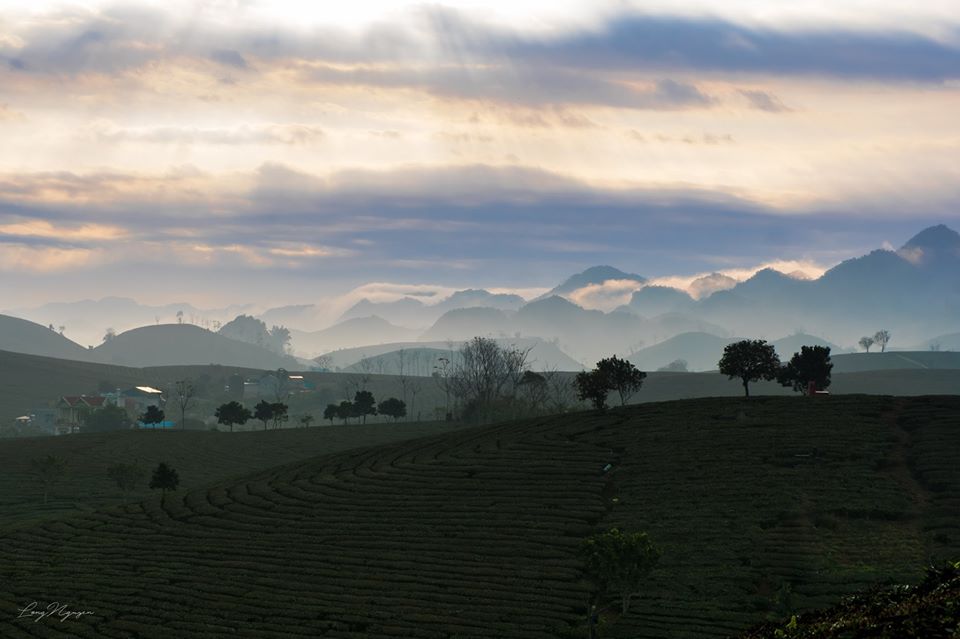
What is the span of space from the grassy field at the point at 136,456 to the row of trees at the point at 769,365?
7334 centimetres

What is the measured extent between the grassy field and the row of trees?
73343mm

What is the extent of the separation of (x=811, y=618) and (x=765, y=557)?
190 feet

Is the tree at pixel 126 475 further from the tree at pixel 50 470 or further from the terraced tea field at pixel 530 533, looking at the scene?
the terraced tea field at pixel 530 533

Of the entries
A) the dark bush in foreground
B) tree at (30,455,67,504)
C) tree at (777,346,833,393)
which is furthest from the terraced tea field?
the dark bush in foreground

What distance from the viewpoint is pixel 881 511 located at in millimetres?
84750

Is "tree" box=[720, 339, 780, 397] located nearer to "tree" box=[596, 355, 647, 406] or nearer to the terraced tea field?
"tree" box=[596, 355, 647, 406]

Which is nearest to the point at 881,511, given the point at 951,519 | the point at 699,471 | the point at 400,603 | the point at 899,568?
the point at 951,519

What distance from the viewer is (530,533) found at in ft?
283

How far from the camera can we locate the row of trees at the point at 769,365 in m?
142

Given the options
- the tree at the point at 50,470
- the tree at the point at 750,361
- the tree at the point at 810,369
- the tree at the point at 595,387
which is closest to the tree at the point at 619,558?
the tree at the point at 595,387

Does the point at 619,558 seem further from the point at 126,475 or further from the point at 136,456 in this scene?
the point at 136,456

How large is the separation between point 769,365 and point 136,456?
114 m

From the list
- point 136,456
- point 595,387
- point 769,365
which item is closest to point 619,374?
point 595,387

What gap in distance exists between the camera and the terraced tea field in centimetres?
6831
